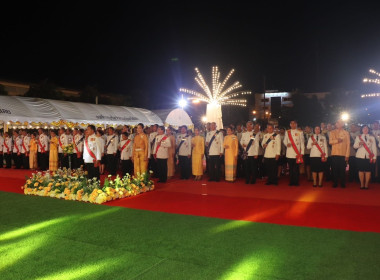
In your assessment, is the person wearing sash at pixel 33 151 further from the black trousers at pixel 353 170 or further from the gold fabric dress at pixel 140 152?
the black trousers at pixel 353 170

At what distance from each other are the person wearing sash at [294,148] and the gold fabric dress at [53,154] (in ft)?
32.4

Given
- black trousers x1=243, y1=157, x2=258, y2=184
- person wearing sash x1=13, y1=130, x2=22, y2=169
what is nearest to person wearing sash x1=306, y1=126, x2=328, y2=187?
black trousers x1=243, y1=157, x2=258, y2=184

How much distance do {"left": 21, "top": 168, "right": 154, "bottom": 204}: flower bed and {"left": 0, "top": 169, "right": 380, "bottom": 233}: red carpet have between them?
263 millimetres

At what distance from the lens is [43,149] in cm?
1549

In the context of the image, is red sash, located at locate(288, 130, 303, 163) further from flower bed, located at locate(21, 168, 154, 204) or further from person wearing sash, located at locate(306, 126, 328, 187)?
flower bed, located at locate(21, 168, 154, 204)

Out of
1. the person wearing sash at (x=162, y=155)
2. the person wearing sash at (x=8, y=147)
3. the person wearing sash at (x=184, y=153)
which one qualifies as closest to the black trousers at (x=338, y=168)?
the person wearing sash at (x=184, y=153)

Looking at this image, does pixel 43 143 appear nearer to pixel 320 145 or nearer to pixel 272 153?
pixel 272 153

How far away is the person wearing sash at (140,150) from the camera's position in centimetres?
1134

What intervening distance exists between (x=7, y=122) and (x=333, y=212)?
16.3 m

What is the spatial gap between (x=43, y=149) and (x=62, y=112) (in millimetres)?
4976

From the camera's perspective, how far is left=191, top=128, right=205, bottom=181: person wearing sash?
474 inches

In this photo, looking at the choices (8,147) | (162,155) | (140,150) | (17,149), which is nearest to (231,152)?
(162,155)

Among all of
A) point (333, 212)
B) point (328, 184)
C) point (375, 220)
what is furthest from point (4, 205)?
point (328, 184)

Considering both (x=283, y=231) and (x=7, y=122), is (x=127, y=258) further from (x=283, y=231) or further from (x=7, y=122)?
(x=7, y=122)
